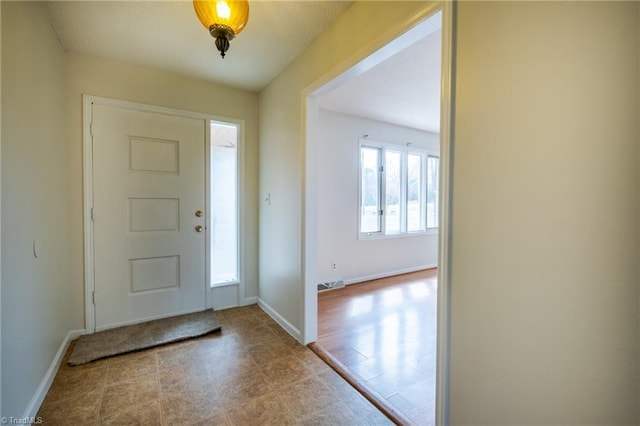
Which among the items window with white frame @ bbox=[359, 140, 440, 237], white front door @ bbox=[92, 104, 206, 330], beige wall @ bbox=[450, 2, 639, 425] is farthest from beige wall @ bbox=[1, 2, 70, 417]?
window with white frame @ bbox=[359, 140, 440, 237]

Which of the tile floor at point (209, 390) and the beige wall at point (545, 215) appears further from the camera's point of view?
the tile floor at point (209, 390)

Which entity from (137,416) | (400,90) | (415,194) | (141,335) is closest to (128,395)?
(137,416)

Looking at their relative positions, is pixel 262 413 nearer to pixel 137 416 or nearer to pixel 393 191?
pixel 137 416

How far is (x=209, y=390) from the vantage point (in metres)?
1.82

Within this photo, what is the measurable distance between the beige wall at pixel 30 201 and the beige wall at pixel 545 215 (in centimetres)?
202

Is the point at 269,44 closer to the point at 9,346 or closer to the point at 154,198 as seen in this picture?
the point at 154,198

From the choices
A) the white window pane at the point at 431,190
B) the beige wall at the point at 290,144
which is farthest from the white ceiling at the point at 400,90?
the white window pane at the point at 431,190

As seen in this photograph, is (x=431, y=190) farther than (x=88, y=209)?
Yes

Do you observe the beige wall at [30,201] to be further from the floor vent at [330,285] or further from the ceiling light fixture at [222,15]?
the floor vent at [330,285]

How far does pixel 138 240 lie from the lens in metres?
2.69

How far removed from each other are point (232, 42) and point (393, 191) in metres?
3.19

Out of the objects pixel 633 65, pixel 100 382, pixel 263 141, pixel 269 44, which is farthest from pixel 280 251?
pixel 633 65

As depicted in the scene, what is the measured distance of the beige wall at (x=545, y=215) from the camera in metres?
0.83

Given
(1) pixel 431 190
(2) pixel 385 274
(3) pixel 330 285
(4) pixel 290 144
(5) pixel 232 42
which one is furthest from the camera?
(1) pixel 431 190
